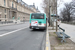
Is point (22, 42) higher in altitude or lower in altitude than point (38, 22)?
lower

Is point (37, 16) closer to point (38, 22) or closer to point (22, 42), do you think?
point (38, 22)

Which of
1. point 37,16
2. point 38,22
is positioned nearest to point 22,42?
point 38,22

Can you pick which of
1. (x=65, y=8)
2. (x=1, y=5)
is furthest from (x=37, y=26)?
(x=65, y=8)

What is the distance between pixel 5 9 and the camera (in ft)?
160

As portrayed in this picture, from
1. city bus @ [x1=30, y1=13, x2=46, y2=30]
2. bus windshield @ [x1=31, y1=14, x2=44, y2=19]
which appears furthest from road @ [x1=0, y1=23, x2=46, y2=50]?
bus windshield @ [x1=31, y1=14, x2=44, y2=19]

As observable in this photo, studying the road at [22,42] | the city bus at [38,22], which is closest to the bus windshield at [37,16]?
the city bus at [38,22]

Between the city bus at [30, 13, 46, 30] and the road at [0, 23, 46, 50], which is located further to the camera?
the city bus at [30, 13, 46, 30]

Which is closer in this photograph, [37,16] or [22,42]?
[22,42]

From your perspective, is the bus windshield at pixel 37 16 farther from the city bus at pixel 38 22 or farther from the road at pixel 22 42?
the road at pixel 22 42

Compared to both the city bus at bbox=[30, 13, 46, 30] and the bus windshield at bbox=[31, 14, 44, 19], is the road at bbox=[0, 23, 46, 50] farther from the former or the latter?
Result: the bus windshield at bbox=[31, 14, 44, 19]

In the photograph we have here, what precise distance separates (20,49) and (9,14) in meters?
49.9

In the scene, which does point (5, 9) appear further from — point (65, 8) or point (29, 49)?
point (29, 49)

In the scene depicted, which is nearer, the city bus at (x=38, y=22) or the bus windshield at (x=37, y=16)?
the city bus at (x=38, y=22)

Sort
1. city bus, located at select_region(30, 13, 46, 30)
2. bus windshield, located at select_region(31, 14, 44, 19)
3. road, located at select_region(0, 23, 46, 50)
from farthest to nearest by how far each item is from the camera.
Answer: bus windshield, located at select_region(31, 14, 44, 19)
city bus, located at select_region(30, 13, 46, 30)
road, located at select_region(0, 23, 46, 50)
